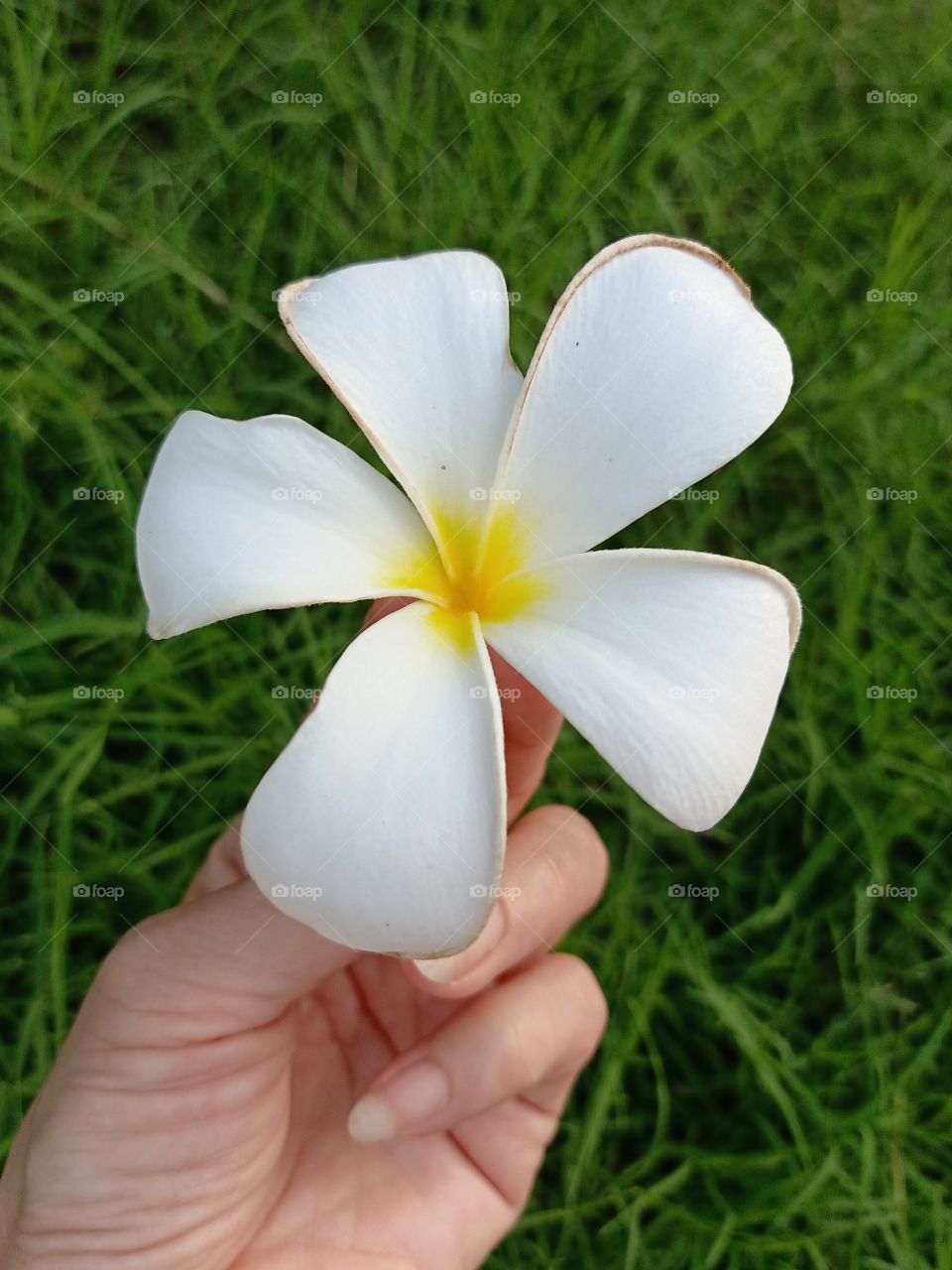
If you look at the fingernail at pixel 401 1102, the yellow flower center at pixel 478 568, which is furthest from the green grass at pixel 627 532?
the yellow flower center at pixel 478 568

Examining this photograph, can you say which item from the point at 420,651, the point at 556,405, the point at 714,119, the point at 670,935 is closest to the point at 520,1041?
the point at 670,935

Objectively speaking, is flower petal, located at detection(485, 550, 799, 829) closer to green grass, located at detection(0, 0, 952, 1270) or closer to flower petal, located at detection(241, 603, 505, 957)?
flower petal, located at detection(241, 603, 505, 957)

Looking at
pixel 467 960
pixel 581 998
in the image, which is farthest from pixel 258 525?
pixel 581 998

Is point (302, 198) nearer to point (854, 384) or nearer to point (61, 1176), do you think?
point (854, 384)

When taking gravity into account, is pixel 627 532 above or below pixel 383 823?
below

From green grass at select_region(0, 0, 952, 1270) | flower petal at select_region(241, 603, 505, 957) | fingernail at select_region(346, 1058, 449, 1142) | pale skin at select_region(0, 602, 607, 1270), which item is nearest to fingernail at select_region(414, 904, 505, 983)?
pale skin at select_region(0, 602, 607, 1270)

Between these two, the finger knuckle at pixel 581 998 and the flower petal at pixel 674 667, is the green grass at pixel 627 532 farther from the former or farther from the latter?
the flower petal at pixel 674 667

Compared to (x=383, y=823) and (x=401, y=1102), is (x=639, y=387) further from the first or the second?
(x=401, y=1102)
